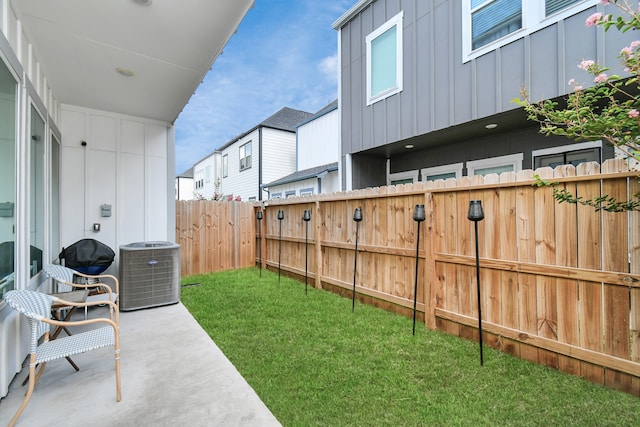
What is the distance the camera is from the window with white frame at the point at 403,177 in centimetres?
643

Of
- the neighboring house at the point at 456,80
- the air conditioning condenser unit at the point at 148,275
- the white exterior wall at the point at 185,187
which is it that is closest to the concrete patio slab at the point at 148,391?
the air conditioning condenser unit at the point at 148,275

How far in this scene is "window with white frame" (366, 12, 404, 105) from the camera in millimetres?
5551

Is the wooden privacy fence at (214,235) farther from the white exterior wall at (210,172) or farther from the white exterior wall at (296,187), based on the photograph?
the white exterior wall at (210,172)

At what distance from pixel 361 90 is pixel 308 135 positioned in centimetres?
514

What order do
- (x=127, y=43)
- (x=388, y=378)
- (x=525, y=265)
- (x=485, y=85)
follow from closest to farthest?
1. (x=388, y=378)
2. (x=525, y=265)
3. (x=127, y=43)
4. (x=485, y=85)

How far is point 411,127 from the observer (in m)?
5.34

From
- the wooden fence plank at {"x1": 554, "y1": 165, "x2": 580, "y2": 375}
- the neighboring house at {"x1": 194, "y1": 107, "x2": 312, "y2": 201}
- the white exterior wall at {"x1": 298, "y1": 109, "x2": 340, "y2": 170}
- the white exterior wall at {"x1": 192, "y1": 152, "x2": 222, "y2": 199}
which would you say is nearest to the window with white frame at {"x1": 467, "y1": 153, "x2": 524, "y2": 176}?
the wooden fence plank at {"x1": 554, "y1": 165, "x2": 580, "y2": 375}

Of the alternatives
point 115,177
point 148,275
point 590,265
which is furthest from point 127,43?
point 590,265

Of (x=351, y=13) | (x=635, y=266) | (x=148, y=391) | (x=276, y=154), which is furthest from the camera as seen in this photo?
(x=276, y=154)

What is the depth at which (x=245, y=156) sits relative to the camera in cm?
1482

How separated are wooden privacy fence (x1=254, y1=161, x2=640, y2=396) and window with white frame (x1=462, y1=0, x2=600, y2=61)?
8.30 ft

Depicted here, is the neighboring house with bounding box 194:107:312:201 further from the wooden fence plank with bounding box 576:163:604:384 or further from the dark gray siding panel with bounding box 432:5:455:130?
the wooden fence plank with bounding box 576:163:604:384

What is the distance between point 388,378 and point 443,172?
4.48 m

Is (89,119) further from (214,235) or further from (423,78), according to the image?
(423,78)
